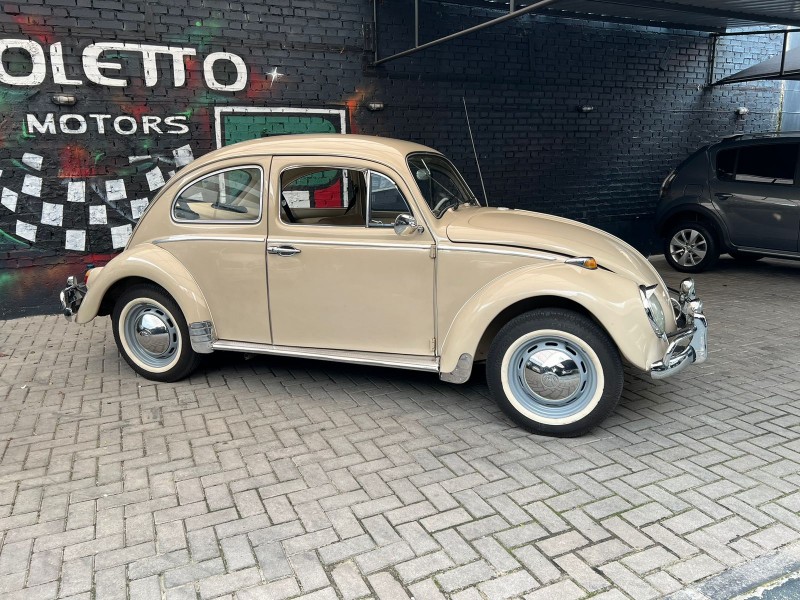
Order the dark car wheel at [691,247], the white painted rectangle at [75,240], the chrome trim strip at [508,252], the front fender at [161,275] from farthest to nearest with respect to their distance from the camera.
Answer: the dark car wheel at [691,247], the white painted rectangle at [75,240], the front fender at [161,275], the chrome trim strip at [508,252]

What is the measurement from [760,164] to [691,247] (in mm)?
1388

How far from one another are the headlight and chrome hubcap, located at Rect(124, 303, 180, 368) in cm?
342

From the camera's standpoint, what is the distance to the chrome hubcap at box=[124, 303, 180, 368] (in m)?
4.83

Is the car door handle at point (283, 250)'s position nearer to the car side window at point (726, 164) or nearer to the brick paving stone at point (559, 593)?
the brick paving stone at point (559, 593)

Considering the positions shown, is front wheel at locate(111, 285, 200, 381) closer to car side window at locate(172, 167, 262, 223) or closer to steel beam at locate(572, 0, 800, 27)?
car side window at locate(172, 167, 262, 223)

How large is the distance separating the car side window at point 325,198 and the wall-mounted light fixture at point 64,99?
3.57m

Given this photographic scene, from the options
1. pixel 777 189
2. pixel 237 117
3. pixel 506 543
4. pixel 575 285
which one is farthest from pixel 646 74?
pixel 506 543

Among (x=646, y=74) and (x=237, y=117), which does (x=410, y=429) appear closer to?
(x=237, y=117)

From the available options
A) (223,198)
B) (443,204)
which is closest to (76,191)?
(223,198)

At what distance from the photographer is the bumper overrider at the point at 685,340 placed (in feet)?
12.3

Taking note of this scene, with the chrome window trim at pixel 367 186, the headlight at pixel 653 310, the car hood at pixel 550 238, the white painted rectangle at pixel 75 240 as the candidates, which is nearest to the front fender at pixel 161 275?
the chrome window trim at pixel 367 186

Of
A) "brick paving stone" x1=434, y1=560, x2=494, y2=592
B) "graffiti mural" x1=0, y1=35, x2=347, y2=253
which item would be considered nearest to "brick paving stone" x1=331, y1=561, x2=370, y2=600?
"brick paving stone" x1=434, y1=560, x2=494, y2=592

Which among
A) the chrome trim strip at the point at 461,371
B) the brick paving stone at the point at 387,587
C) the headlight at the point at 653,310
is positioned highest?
the headlight at the point at 653,310

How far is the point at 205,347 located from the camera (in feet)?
15.4
